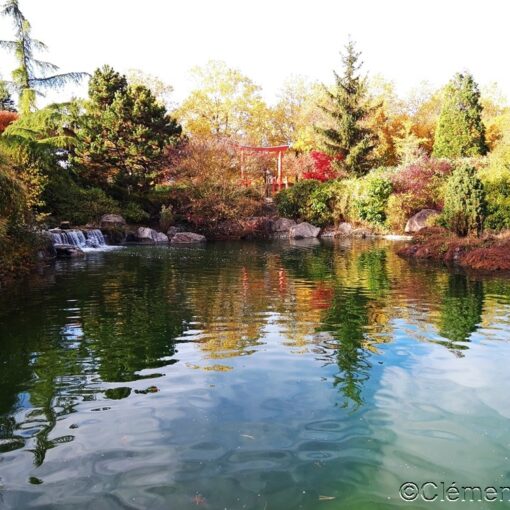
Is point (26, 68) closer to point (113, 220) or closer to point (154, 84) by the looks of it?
point (113, 220)

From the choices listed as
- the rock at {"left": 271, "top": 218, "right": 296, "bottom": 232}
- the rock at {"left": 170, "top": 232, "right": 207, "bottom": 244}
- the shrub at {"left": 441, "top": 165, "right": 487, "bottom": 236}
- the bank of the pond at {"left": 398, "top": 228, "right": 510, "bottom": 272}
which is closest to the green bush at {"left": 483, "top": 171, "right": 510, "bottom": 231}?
the shrub at {"left": 441, "top": 165, "right": 487, "bottom": 236}

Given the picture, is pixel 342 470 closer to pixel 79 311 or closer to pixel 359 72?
pixel 79 311

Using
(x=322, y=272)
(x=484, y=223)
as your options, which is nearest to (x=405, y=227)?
(x=484, y=223)

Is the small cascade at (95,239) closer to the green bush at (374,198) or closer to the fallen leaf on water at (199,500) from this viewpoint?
the green bush at (374,198)

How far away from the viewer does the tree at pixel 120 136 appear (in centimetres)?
2803

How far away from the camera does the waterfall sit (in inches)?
753

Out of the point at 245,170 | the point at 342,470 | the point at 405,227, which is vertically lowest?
the point at 342,470

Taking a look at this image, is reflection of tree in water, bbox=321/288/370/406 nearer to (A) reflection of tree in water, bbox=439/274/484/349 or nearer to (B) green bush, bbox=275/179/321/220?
(A) reflection of tree in water, bbox=439/274/484/349

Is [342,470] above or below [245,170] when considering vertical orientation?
Result: below

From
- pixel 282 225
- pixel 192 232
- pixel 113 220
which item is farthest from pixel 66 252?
pixel 282 225

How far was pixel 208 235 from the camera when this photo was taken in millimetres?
27969

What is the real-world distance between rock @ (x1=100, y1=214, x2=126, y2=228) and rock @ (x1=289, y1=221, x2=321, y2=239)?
384 inches

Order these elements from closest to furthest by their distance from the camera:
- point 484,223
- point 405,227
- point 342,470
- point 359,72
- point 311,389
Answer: point 342,470 → point 311,389 → point 484,223 → point 405,227 → point 359,72

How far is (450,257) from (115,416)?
13.5m
